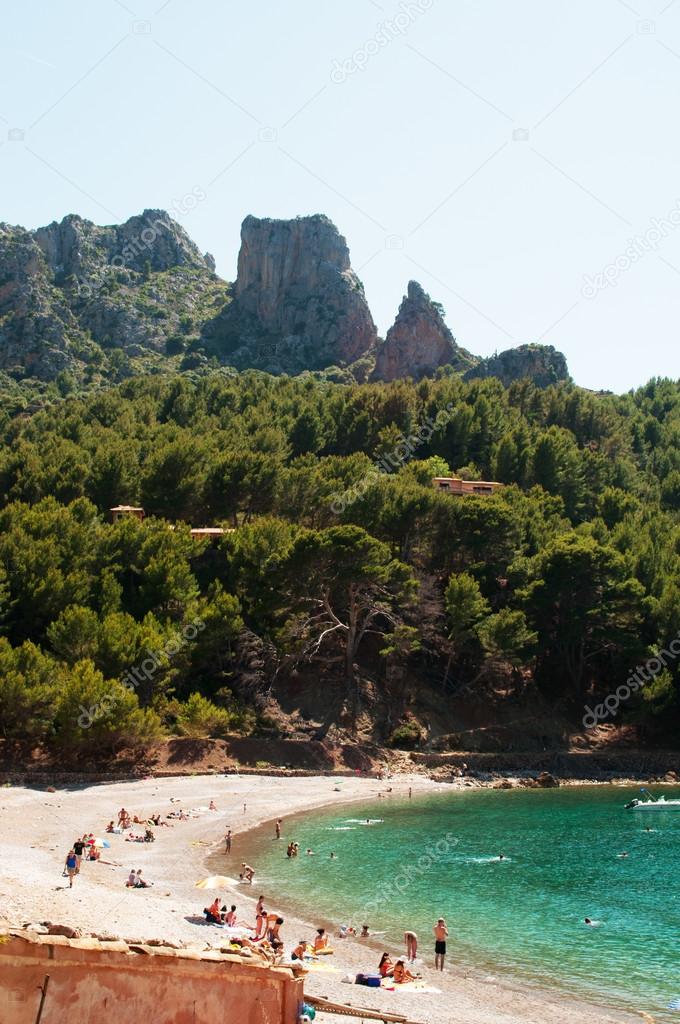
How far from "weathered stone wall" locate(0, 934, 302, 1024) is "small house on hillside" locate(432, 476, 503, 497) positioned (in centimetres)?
5895

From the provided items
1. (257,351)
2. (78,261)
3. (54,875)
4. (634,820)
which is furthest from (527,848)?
(78,261)

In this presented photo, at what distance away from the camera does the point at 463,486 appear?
69250mm

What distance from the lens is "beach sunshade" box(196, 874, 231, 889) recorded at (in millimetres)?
26094

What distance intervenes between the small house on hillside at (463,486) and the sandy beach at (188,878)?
25.5 m

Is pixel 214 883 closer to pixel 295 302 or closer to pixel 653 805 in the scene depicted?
pixel 653 805

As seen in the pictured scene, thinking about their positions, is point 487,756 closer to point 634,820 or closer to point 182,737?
point 634,820

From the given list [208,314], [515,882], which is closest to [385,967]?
[515,882]

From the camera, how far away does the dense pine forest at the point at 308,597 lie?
148 feet

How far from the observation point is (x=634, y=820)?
4016 cm

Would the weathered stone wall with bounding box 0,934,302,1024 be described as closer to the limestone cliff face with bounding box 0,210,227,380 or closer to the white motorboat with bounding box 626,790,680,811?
the white motorboat with bounding box 626,790,680,811

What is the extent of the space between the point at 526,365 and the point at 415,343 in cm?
1997

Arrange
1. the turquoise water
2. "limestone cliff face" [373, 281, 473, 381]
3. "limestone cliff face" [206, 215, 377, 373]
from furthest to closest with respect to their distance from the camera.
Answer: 1. "limestone cliff face" [206, 215, 377, 373]
2. "limestone cliff face" [373, 281, 473, 381]
3. the turquoise water

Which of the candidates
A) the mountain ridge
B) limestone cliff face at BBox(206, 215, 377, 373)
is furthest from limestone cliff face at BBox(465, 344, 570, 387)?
limestone cliff face at BBox(206, 215, 377, 373)

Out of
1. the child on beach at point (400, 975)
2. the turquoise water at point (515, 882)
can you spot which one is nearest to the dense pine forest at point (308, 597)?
the turquoise water at point (515, 882)
